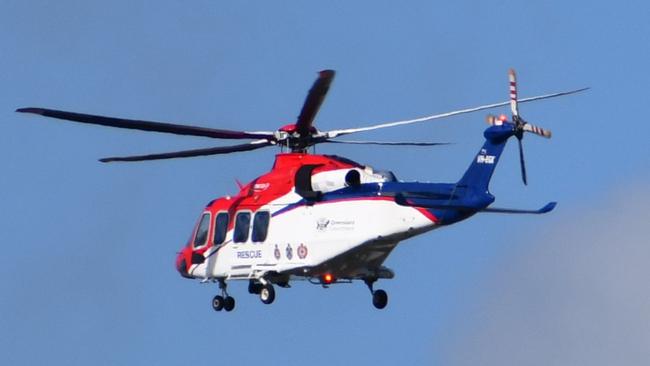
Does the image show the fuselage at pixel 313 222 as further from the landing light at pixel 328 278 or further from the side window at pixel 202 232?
the landing light at pixel 328 278

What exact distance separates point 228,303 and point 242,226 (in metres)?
2.63

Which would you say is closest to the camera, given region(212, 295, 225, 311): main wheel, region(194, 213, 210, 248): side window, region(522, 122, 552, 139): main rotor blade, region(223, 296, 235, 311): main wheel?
region(522, 122, 552, 139): main rotor blade

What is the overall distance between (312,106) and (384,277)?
5.96 m

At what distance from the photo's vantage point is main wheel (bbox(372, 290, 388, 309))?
69500 millimetres

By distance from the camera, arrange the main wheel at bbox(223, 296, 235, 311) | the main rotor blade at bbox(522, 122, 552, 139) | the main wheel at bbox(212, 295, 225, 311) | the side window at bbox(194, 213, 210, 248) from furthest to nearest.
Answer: the side window at bbox(194, 213, 210, 248) < the main wheel at bbox(212, 295, 225, 311) < the main wheel at bbox(223, 296, 235, 311) < the main rotor blade at bbox(522, 122, 552, 139)

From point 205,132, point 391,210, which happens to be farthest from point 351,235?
point 205,132

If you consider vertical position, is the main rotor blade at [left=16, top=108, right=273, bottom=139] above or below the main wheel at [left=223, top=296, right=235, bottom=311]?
above

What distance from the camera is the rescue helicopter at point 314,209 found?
212ft

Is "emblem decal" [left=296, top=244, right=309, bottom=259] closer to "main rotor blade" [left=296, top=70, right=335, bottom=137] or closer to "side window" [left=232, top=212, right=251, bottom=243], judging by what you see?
"side window" [left=232, top=212, right=251, bottom=243]

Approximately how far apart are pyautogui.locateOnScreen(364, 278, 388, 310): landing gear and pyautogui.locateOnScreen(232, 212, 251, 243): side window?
4442mm

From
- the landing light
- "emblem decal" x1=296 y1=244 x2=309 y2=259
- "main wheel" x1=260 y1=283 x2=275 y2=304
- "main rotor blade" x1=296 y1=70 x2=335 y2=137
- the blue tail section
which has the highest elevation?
"main rotor blade" x1=296 y1=70 x2=335 y2=137

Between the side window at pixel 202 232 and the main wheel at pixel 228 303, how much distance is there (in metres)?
2.18

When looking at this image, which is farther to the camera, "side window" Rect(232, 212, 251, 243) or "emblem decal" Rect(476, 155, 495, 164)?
"side window" Rect(232, 212, 251, 243)

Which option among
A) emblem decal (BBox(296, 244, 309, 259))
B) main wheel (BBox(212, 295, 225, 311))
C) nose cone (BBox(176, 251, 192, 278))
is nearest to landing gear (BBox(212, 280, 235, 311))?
main wheel (BBox(212, 295, 225, 311))
